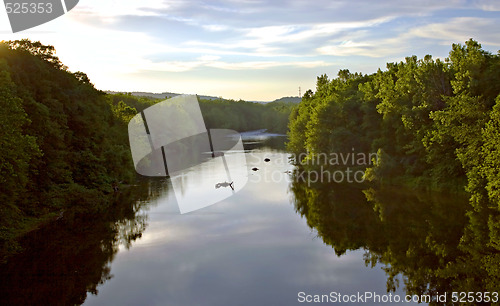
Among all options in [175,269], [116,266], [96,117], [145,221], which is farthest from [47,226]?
[96,117]

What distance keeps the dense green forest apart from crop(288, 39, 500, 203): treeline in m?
34.6

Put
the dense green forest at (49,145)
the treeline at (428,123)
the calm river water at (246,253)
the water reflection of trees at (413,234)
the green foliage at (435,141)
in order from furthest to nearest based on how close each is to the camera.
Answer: the treeline at (428,123)
the dense green forest at (49,145)
the green foliage at (435,141)
the water reflection of trees at (413,234)
the calm river water at (246,253)

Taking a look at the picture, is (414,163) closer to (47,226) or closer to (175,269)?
(175,269)

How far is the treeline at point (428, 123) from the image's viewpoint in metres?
47.5

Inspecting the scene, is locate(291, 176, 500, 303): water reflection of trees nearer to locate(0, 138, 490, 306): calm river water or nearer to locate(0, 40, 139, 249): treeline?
locate(0, 138, 490, 306): calm river water

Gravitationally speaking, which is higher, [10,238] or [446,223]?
[10,238]

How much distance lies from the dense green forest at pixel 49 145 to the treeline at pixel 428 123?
34612 millimetres

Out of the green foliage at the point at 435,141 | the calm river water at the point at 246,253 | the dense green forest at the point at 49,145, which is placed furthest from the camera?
the dense green forest at the point at 49,145

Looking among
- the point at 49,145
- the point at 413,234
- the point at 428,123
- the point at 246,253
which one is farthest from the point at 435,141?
the point at 49,145

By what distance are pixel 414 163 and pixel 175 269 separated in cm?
3936

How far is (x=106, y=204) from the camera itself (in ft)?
176

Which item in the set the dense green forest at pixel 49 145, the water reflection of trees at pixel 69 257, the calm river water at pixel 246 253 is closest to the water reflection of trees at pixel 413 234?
the calm river water at pixel 246 253

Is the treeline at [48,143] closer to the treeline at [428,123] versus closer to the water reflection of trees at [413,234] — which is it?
the water reflection of trees at [413,234]

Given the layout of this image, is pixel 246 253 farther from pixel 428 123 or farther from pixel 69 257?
pixel 428 123
